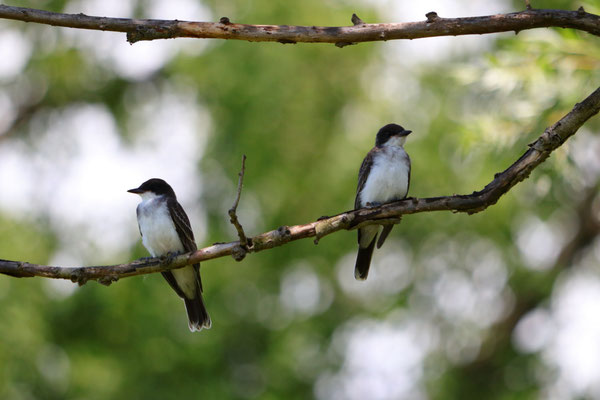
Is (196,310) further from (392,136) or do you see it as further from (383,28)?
(383,28)

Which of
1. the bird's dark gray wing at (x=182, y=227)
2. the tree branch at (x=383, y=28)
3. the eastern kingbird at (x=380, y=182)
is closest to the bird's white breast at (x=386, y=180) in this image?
the eastern kingbird at (x=380, y=182)

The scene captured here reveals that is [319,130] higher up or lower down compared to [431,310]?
higher up

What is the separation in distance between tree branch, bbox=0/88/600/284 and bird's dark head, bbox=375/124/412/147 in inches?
105

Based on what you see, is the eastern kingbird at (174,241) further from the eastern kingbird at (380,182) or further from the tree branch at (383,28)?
the tree branch at (383,28)

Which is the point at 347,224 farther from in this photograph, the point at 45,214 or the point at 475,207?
the point at 45,214

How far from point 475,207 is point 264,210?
9.89m

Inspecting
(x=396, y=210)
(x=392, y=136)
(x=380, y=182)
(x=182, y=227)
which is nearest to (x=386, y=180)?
(x=380, y=182)

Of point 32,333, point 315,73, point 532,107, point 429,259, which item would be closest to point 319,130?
point 315,73

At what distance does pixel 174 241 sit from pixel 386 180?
6.02 feet

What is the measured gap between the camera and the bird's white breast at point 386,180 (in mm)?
7023

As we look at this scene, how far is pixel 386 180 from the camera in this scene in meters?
7.01

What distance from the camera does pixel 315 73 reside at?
1534 cm

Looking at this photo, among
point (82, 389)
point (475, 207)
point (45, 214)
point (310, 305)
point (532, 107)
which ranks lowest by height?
point (475, 207)

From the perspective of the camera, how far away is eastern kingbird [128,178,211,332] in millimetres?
6988
